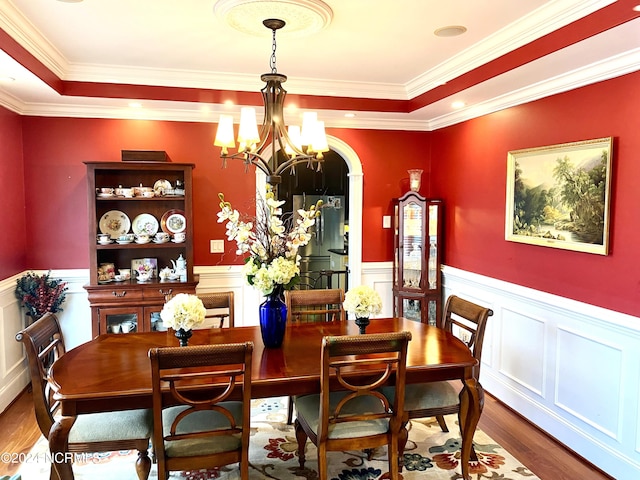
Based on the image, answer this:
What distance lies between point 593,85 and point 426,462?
2511 millimetres

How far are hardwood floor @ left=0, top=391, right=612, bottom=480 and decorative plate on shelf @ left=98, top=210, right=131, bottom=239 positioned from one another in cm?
150

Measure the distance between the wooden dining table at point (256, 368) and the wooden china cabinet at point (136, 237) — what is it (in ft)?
4.11

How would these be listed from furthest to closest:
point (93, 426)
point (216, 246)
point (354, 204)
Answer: point (354, 204), point (216, 246), point (93, 426)

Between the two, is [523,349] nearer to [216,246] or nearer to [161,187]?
[216,246]

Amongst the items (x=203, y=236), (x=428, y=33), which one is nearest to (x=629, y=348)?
(x=428, y=33)

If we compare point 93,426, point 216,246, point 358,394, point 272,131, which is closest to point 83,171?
point 216,246

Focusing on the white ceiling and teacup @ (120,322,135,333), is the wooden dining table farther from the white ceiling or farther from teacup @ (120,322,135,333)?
the white ceiling

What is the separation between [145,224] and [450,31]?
297cm

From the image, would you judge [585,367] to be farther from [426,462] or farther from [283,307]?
[283,307]

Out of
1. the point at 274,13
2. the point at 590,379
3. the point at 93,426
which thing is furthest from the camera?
the point at 590,379

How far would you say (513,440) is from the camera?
10.5ft

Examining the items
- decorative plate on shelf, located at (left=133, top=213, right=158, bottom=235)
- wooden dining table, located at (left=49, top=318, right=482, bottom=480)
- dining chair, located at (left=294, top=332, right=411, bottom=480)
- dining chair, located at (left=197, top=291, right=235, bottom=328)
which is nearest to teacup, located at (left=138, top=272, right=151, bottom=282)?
decorative plate on shelf, located at (left=133, top=213, right=158, bottom=235)

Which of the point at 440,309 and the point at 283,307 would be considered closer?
the point at 283,307

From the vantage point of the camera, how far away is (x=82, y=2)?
2.47 metres
